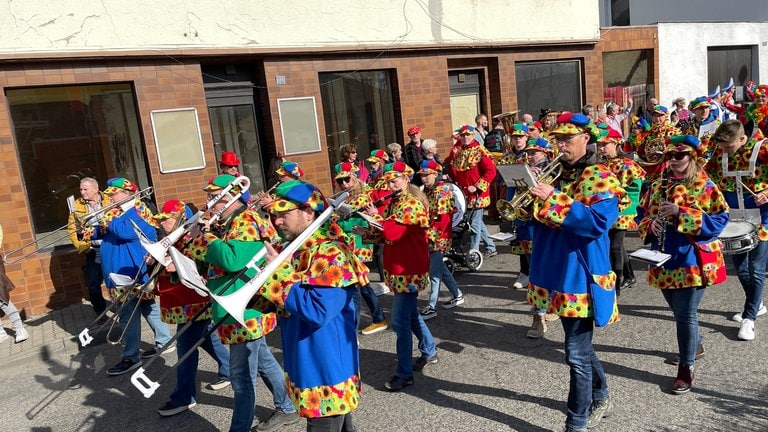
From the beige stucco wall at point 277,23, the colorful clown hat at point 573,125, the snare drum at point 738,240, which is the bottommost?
the snare drum at point 738,240

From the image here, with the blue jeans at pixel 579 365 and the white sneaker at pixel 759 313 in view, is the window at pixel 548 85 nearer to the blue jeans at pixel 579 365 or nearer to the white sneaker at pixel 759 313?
the white sneaker at pixel 759 313

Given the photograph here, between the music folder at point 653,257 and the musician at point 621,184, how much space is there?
1790 millimetres

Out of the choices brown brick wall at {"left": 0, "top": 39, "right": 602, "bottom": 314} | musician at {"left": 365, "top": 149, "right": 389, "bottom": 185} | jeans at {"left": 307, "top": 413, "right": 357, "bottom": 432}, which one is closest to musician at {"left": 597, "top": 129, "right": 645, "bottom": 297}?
musician at {"left": 365, "top": 149, "right": 389, "bottom": 185}

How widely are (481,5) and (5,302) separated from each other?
9.62 m

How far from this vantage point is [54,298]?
793cm

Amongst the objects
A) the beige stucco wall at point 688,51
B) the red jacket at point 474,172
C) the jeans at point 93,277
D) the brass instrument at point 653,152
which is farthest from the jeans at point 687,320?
the beige stucco wall at point 688,51

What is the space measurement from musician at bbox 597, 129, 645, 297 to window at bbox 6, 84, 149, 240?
665cm

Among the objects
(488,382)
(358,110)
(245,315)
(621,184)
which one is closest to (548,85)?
(358,110)

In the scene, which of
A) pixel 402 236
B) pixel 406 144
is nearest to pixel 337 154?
pixel 406 144

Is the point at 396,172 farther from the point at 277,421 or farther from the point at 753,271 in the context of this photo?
the point at 753,271

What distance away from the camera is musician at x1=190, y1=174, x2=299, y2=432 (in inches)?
136

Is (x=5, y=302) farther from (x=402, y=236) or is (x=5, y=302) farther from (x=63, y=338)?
(x=402, y=236)

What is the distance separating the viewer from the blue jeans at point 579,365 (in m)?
3.60

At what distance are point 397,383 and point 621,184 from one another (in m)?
3.20
